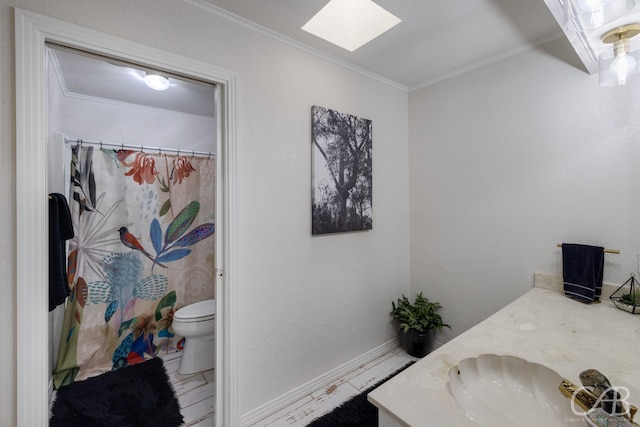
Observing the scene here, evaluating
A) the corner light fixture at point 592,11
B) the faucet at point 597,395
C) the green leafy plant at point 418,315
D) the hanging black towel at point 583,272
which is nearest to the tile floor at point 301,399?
the green leafy plant at point 418,315

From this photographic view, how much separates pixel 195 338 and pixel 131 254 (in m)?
0.92

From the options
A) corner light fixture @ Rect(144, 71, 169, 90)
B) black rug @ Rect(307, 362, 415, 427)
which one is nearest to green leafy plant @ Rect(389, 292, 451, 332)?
black rug @ Rect(307, 362, 415, 427)

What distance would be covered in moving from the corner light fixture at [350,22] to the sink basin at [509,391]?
5.65 ft

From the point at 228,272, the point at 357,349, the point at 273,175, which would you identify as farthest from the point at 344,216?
the point at 357,349

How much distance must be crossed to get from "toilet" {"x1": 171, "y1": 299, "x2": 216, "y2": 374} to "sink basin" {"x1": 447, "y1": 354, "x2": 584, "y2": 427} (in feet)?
5.87

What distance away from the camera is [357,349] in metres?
2.17

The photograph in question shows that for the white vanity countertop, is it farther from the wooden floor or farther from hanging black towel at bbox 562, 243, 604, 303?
the wooden floor

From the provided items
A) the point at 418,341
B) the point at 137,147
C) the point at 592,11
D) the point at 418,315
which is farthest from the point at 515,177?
the point at 137,147

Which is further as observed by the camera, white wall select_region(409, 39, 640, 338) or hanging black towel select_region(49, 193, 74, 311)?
white wall select_region(409, 39, 640, 338)

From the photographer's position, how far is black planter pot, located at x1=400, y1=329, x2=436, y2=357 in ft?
7.26

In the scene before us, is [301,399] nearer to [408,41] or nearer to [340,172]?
[340,172]

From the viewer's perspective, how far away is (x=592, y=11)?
1031 millimetres

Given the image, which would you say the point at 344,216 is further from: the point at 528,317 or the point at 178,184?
the point at 178,184

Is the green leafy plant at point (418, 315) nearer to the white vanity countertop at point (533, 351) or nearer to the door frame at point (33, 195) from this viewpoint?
the white vanity countertop at point (533, 351)
